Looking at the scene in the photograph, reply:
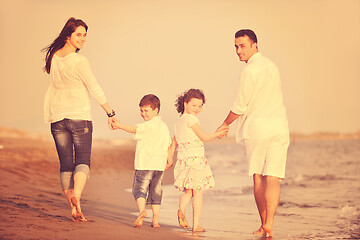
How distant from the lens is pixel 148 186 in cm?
666

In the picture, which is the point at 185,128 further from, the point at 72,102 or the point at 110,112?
the point at 72,102

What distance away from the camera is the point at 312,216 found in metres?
8.66

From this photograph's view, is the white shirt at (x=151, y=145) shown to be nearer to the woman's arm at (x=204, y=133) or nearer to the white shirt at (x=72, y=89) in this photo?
the woman's arm at (x=204, y=133)

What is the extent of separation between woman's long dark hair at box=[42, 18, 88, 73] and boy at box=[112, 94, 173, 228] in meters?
1.03

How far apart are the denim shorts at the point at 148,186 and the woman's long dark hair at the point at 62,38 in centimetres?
160

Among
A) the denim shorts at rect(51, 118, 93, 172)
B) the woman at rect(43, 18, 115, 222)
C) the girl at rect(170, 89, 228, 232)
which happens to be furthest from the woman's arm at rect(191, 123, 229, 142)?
the denim shorts at rect(51, 118, 93, 172)

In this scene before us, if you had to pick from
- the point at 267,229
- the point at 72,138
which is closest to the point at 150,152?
the point at 72,138

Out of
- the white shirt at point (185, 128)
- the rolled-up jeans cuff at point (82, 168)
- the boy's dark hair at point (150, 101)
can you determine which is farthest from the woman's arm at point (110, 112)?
the white shirt at point (185, 128)

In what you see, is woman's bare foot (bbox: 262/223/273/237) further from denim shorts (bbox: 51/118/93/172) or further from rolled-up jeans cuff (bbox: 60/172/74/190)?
rolled-up jeans cuff (bbox: 60/172/74/190)

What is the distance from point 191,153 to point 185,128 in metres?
0.29

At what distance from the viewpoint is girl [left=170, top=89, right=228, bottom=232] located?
261 inches

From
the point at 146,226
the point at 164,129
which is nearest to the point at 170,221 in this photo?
the point at 146,226

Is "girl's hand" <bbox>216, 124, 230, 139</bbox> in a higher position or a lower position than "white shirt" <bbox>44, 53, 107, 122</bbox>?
lower

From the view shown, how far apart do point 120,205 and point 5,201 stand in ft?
6.78
